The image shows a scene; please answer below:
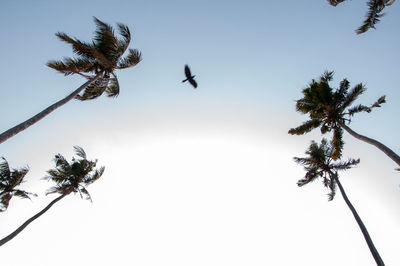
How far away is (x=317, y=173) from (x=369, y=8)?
10.5 metres

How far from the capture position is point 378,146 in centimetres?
791

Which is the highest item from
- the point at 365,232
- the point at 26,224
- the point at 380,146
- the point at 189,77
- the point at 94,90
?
the point at 189,77

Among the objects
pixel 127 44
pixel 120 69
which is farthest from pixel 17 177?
pixel 127 44

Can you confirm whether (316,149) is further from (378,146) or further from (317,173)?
(378,146)

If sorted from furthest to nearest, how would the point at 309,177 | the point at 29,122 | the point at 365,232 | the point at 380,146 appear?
the point at 309,177
the point at 365,232
the point at 380,146
the point at 29,122

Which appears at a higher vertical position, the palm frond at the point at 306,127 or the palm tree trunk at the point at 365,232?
the palm frond at the point at 306,127

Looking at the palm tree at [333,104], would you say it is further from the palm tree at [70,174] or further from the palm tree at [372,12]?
the palm tree at [70,174]

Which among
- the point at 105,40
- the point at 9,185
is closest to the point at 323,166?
the point at 105,40

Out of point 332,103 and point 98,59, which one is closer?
point 98,59

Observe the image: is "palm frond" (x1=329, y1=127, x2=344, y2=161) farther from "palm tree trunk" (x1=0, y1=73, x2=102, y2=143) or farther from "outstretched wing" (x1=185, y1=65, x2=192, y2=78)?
"palm tree trunk" (x1=0, y1=73, x2=102, y2=143)

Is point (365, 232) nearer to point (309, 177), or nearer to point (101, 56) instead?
point (309, 177)

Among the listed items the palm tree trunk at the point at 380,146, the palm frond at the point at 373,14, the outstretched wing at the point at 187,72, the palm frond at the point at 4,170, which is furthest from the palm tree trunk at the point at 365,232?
the palm frond at the point at 4,170

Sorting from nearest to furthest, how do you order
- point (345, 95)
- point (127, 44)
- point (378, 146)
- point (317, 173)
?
point (378, 146) < point (127, 44) < point (345, 95) < point (317, 173)

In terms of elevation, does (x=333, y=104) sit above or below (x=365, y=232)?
above
